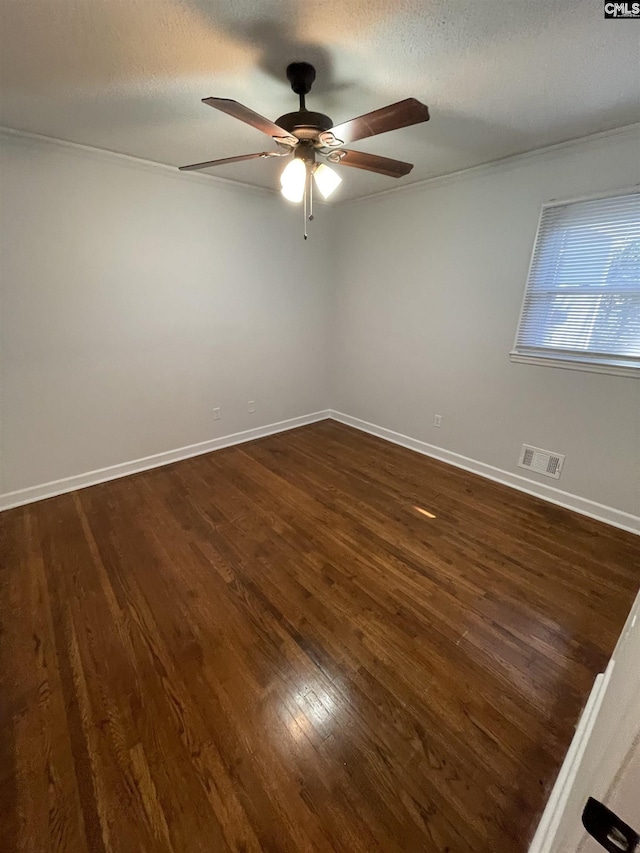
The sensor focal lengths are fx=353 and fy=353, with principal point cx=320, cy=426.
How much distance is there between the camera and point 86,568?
2.07 metres

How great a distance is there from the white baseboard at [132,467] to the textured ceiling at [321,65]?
2.35m

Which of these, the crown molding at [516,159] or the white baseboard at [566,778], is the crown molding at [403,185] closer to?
the crown molding at [516,159]

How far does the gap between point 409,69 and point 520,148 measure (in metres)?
1.29

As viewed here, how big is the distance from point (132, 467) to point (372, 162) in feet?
9.50

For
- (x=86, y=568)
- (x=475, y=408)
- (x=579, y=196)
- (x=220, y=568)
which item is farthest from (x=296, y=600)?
(x=579, y=196)

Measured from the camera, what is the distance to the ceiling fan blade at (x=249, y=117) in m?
1.20

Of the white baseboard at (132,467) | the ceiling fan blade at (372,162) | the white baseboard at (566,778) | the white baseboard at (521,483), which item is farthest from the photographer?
the white baseboard at (132,467)

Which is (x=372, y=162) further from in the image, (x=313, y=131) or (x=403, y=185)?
(x=403, y=185)

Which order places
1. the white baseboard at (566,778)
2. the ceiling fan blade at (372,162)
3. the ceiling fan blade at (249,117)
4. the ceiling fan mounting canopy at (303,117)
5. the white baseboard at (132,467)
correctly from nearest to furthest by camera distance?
the white baseboard at (566,778)
the ceiling fan blade at (249,117)
the ceiling fan mounting canopy at (303,117)
the ceiling fan blade at (372,162)
the white baseboard at (132,467)

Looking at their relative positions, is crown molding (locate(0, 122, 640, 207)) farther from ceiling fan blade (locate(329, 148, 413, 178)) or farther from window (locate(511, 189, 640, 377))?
ceiling fan blade (locate(329, 148, 413, 178))

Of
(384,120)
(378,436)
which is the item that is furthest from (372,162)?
(378,436)

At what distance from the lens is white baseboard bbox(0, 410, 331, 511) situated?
267 cm

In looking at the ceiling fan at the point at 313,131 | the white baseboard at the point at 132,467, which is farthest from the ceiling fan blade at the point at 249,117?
the white baseboard at the point at 132,467

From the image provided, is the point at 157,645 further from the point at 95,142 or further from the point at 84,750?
the point at 95,142
